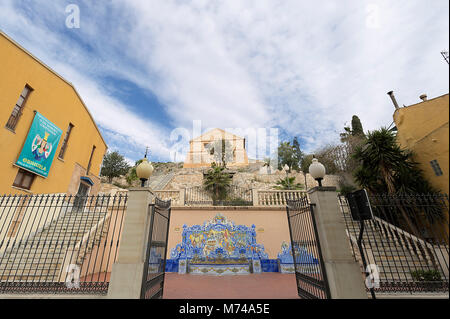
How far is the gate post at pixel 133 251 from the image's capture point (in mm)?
3512

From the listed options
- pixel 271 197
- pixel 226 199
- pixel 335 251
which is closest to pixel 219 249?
pixel 271 197

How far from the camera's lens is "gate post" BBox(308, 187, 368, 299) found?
3581 millimetres

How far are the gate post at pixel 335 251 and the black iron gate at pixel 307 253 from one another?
0.12m

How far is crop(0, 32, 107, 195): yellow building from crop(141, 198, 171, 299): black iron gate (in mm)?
9251

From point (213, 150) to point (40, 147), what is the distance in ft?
77.4

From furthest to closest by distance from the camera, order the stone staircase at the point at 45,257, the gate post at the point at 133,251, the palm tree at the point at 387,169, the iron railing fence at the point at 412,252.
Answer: the palm tree at the point at 387,169 → the stone staircase at the point at 45,257 → the iron railing fence at the point at 412,252 → the gate post at the point at 133,251

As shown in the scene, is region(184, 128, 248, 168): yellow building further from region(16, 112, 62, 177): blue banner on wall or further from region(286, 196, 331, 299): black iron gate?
region(286, 196, 331, 299): black iron gate

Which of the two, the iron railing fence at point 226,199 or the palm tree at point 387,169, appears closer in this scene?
the palm tree at point 387,169

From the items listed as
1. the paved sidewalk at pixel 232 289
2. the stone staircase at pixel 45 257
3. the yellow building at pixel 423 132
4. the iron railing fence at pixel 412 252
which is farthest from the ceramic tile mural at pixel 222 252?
the yellow building at pixel 423 132

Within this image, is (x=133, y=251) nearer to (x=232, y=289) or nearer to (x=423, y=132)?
(x=232, y=289)

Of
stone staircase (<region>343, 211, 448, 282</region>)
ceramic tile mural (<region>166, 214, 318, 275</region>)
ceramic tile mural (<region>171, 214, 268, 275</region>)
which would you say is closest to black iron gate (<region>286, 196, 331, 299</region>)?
stone staircase (<region>343, 211, 448, 282</region>)

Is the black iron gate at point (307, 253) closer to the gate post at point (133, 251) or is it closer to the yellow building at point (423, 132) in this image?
the gate post at point (133, 251)

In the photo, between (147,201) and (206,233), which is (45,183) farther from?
(147,201)
